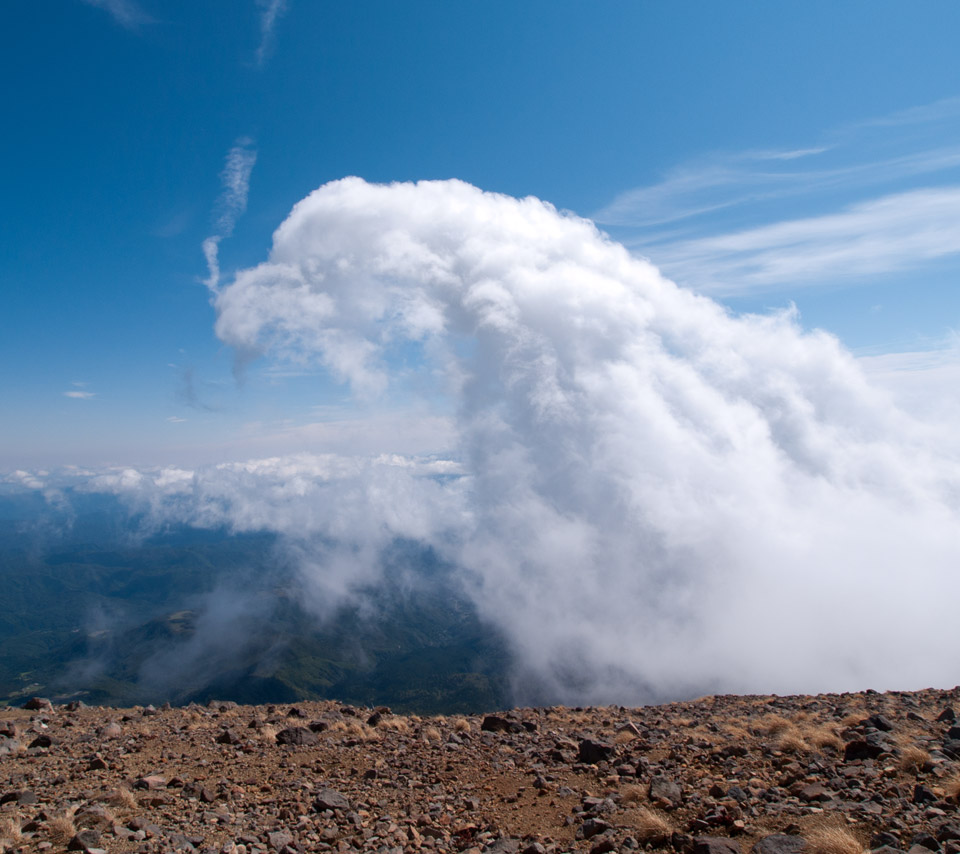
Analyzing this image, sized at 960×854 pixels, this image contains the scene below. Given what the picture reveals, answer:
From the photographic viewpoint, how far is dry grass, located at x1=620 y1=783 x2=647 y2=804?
39.6 ft

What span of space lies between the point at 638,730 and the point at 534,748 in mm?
4349

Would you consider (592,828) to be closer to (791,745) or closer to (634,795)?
(634,795)

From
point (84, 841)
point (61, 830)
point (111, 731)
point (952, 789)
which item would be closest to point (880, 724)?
point (952, 789)

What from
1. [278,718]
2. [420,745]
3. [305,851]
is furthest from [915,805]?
[278,718]

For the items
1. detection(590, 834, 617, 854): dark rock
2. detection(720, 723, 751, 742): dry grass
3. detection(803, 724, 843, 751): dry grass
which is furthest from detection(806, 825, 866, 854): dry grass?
detection(720, 723, 751, 742): dry grass

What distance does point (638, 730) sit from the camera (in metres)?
19.2

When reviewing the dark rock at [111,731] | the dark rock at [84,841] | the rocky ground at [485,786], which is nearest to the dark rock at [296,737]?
the rocky ground at [485,786]

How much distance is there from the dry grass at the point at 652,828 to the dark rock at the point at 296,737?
1184 centimetres

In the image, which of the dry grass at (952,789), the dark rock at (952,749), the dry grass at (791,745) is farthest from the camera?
the dry grass at (791,745)

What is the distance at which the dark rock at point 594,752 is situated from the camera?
15616mm

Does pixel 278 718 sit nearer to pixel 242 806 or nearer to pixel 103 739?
pixel 103 739

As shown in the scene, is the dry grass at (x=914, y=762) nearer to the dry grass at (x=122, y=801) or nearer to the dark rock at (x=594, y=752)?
the dark rock at (x=594, y=752)

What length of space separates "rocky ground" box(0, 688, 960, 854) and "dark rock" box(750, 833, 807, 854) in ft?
0.10

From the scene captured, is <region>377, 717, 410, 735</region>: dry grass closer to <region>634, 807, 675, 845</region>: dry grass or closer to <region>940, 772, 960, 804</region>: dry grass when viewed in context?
<region>634, 807, 675, 845</region>: dry grass
